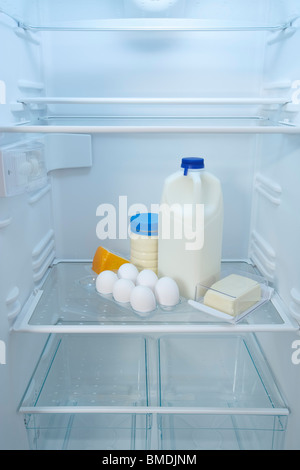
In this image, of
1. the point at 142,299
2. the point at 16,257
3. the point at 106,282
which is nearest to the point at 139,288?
the point at 142,299

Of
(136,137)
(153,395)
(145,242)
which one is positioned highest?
(136,137)

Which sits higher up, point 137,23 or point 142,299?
point 137,23

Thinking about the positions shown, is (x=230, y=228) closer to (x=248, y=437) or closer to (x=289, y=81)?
(x=289, y=81)

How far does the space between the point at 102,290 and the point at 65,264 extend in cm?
38

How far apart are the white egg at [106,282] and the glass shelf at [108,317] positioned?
3 cm

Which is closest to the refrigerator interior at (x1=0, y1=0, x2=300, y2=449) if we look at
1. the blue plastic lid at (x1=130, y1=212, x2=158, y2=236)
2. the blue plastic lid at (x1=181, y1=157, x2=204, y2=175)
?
the blue plastic lid at (x1=181, y1=157, x2=204, y2=175)

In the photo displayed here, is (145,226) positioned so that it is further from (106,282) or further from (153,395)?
(153,395)

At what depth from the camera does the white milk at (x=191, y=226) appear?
1210 mm

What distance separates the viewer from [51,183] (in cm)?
162

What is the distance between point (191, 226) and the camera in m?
1.20

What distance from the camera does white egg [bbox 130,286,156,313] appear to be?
1194mm

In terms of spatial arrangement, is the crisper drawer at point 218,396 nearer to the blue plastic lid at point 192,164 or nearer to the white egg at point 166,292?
the white egg at point 166,292

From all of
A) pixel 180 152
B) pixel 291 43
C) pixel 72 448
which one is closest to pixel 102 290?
pixel 72 448

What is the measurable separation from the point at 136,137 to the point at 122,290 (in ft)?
2.12
